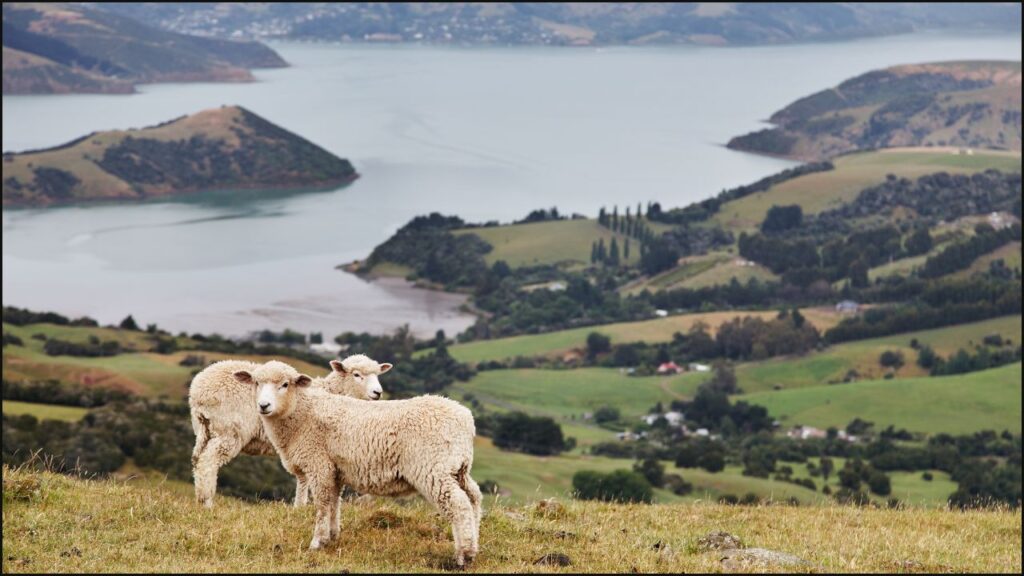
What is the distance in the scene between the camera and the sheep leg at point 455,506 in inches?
468

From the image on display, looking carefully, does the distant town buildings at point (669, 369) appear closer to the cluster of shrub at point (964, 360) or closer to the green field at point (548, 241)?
the cluster of shrub at point (964, 360)

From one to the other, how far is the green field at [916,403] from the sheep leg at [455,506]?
90450mm

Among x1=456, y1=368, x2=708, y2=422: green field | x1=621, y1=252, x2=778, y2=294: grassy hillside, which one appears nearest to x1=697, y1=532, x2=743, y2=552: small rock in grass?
x1=456, y1=368, x2=708, y2=422: green field

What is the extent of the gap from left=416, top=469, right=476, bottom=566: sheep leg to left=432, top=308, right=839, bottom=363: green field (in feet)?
367

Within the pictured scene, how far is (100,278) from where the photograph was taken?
535 feet

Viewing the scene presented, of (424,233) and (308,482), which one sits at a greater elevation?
(308,482)

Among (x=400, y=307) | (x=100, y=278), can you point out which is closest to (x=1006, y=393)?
(x=400, y=307)

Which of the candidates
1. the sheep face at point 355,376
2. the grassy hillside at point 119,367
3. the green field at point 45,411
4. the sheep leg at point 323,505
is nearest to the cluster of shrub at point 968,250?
the grassy hillside at point 119,367

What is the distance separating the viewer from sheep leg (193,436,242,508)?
1561cm

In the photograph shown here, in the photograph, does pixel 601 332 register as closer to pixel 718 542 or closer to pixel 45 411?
pixel 45 411

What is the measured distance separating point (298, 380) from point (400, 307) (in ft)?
470

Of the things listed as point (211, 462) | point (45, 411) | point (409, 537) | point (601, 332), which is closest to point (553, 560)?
point (409, 537)

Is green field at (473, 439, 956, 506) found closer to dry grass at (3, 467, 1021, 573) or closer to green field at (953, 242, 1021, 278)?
dry grass at (3, 467, 1021, 573)

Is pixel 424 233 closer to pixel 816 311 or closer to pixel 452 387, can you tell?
pixel 816 311
